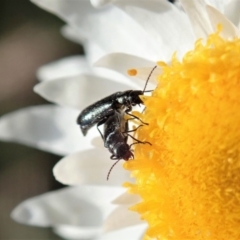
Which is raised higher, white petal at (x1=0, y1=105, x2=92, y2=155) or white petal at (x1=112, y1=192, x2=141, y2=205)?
white petal at (x1=0, y1=105, x2=92, y2=155)

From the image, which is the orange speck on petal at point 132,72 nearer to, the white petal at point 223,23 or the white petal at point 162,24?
the white petal at point 162,24

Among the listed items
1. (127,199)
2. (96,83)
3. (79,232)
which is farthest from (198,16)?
(79,232)

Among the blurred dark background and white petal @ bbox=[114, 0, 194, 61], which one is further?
the blurred dark background

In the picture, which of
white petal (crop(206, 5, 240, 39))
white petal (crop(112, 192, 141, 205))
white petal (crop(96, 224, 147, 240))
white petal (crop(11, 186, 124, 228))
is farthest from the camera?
white petal (crop(11, 186, 124, 228))

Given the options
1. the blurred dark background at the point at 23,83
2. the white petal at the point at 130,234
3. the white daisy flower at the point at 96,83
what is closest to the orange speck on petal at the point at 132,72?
the white daisy flower at the point at 96,83

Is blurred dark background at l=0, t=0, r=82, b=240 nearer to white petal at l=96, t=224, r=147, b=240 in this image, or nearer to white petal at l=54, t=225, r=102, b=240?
white petal at l=54, t=225, r=102, b=240

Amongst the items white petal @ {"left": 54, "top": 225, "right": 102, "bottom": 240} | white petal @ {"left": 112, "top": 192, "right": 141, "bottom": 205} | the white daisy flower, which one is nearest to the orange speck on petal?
the white daisy flower

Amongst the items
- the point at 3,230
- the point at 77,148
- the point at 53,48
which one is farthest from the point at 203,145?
the point at 3,230

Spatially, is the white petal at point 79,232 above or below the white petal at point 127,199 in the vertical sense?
above

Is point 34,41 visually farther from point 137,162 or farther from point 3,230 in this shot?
point 137,162

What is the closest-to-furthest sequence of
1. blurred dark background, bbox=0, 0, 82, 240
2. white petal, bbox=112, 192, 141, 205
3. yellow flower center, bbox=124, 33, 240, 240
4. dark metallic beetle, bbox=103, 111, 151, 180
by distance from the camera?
yellow flower center, bbox=124, 33, 240, 240 → dark metallic beetle, bbox=103, 111, 151, 180 → white petal, bbox=112, 192, 141, 205 → blurred dark background, bbox=0, 0, 82, 240
